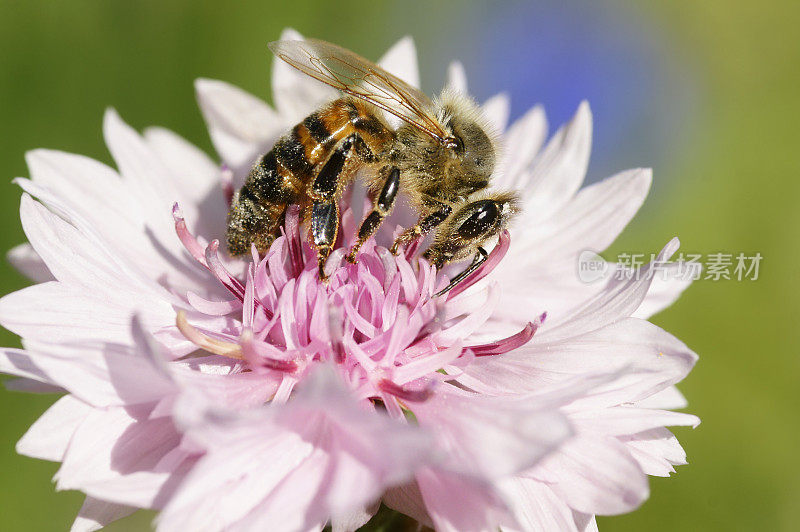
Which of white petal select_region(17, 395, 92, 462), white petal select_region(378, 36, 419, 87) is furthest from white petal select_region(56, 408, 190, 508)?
white petal select_region(378, 36, 419, 87)

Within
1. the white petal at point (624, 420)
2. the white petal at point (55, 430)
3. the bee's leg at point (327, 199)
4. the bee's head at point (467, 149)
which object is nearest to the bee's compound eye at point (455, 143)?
Result: the bee's head at point (467, 149)

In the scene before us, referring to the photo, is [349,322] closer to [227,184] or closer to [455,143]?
[455,143]

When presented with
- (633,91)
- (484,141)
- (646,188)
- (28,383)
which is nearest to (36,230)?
(28,383)

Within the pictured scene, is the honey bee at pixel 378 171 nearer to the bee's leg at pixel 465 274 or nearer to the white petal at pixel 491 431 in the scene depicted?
the bee's leg at pixel 465 274

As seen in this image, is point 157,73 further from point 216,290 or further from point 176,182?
point 216,290

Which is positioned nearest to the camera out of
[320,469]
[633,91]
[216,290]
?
[320,469]

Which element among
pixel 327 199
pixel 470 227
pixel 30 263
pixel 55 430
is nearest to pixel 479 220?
pixel 470 227
